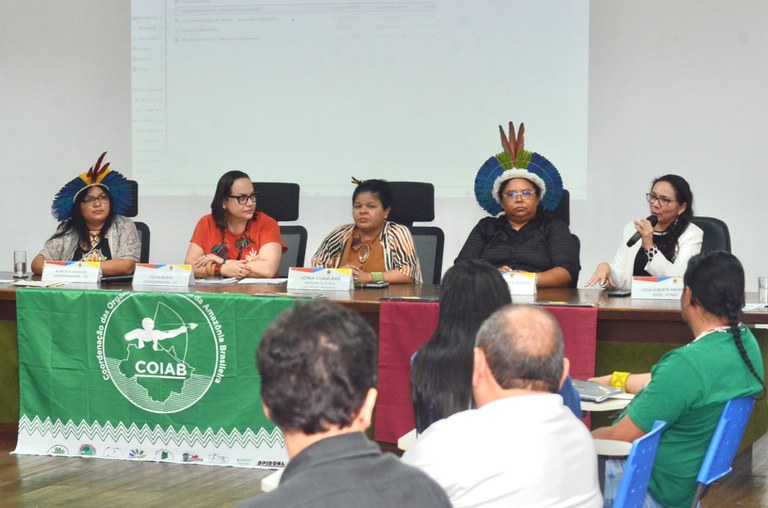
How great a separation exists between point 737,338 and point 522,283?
1508mm

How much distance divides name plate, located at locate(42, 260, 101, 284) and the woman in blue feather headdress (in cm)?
151

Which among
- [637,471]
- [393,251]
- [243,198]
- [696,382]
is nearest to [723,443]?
[696,382]

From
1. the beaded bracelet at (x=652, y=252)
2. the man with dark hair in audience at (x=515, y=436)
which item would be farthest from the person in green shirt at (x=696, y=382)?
the beaded bracelet at (x=652, y=252)

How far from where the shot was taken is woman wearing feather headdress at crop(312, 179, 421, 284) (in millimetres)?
4152

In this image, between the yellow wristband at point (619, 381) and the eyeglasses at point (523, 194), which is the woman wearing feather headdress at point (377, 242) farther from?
the yellow wristband at point (619, 381)

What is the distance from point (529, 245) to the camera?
13.5ft

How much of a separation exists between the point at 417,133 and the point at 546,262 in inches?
78.3

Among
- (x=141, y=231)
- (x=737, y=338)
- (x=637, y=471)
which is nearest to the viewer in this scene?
(x=637, y=471)

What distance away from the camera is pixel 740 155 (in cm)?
557

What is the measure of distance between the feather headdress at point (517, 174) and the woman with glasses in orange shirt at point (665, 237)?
385mm

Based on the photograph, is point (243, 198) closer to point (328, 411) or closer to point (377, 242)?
point (377, 242)

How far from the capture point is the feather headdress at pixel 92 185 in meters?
4.29

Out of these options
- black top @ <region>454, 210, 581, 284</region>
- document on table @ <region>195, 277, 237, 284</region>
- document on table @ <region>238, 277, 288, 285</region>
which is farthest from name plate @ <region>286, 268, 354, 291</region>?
black top @ <region>454, 210, 581, 284</region>

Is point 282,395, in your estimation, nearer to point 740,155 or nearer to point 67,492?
point 67,492
